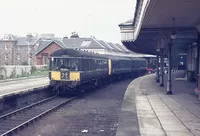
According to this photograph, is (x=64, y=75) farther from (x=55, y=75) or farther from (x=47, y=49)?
(x=47, y=49)

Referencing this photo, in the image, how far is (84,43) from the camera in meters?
67.7

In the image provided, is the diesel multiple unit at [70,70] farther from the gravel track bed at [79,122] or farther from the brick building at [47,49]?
the brick building at [47,49]

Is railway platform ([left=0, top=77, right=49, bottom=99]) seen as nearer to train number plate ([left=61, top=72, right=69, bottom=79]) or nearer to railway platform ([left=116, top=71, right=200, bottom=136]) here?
train number plate ([left=61, top=72, right=69, bottom=79])

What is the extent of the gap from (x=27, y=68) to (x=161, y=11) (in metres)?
36.1

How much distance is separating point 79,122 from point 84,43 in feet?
183

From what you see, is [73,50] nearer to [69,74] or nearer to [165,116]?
[69,74]

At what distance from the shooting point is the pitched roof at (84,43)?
65019 mm

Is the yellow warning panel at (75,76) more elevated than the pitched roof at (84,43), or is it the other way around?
the pitched roof at (84,43)

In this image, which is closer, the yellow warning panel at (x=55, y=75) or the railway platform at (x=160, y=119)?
the railway platform at (x=160, y=119)

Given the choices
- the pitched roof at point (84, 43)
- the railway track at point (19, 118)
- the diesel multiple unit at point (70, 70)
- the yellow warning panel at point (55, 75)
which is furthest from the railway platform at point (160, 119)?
the pitched roof at point (84, 43)

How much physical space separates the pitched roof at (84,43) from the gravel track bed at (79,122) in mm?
47310

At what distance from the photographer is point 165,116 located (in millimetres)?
12906

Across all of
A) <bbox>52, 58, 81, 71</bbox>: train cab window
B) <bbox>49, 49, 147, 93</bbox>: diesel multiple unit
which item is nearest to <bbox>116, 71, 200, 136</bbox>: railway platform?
<bbox>49, 49, 147, 93</bbox>: diesel multiple unit

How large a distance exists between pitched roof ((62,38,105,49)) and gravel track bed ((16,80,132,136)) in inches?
1863
